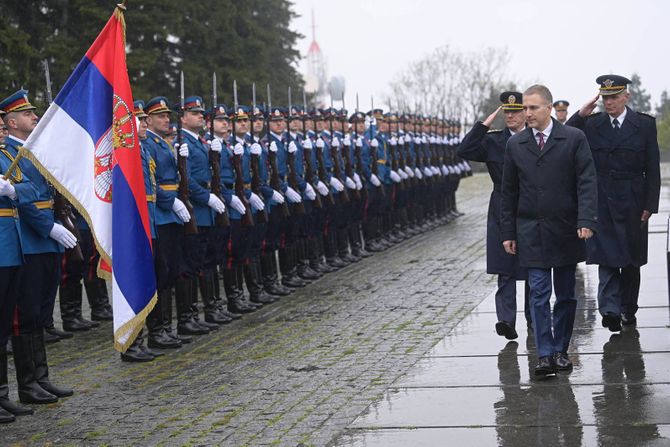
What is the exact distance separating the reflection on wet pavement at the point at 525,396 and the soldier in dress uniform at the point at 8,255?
7.63 feet

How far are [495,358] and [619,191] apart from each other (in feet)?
6.22

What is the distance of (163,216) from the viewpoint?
1022cm

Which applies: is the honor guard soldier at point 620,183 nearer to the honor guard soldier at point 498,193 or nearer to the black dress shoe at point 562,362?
the honor guard soldier at point 498,193

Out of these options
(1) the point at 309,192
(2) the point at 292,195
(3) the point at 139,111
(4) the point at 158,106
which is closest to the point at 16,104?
(4) the point at 158,106

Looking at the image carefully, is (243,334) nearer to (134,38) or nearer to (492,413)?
(492,413)

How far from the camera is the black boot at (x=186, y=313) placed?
10.8 metres

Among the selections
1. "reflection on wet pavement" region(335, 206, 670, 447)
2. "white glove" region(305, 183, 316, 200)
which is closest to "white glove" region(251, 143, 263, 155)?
"white glove" region(305, 183, 316, 200)

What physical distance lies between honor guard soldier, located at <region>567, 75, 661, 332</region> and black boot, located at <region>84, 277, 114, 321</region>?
193 inches

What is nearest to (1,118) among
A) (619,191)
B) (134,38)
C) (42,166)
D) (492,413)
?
(42,166)

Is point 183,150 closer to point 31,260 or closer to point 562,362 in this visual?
point 31,260

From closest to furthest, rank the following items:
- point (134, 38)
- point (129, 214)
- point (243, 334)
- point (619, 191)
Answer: point (129, 214) < point (619, 191) < point (243, 334) < point (134, 38)

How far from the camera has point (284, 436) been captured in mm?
6785

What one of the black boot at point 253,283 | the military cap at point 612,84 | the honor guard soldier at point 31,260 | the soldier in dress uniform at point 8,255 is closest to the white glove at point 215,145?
the black boot at point 253,283

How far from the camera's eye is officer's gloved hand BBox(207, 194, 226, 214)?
11023mm
